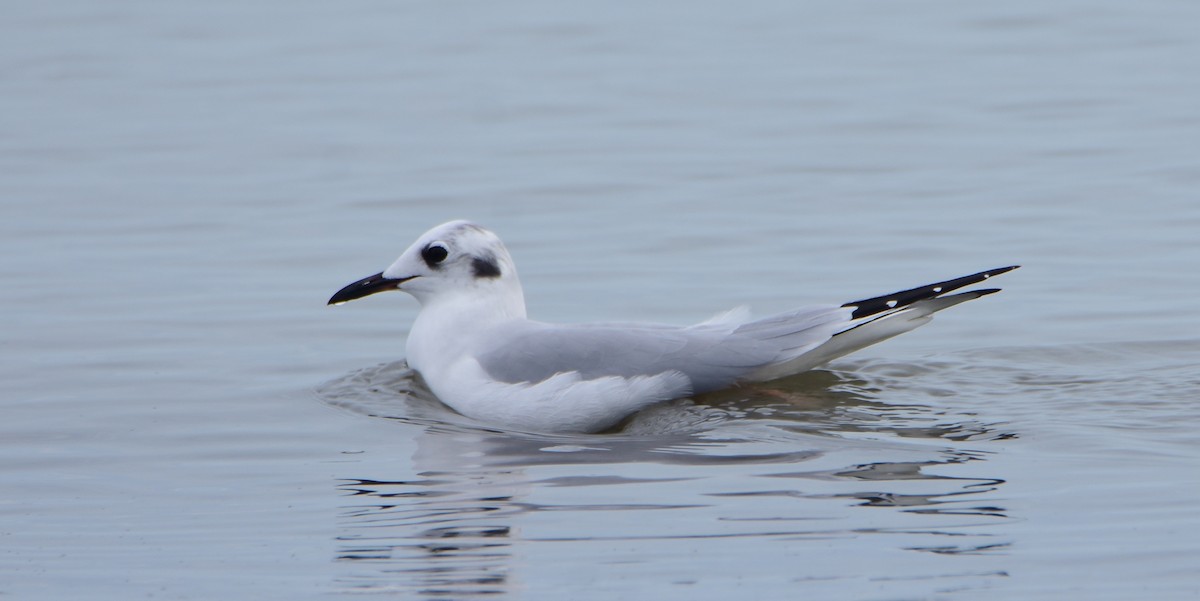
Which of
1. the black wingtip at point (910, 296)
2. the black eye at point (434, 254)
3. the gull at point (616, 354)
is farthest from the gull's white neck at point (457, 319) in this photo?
the black wingtip at point (910, 296)

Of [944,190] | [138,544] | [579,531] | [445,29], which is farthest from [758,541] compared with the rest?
[445,29]

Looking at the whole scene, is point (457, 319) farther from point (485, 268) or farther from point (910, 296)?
point (910, 296)

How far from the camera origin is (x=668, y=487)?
6.61 meters

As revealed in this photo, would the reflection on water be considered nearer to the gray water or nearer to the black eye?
the gray water

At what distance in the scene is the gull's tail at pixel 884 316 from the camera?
786 cm

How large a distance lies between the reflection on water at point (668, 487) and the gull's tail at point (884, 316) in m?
0.21

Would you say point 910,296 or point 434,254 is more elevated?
point 434,254

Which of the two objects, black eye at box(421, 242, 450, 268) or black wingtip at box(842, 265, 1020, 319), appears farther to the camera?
black eye at box(421, 242, 450, 268)

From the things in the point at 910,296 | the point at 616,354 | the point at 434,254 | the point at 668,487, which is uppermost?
the point at 434,254

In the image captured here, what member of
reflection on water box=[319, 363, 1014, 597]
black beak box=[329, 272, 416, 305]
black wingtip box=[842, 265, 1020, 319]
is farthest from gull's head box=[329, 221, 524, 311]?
black wingtip box=[842, 265, 1020, 319]

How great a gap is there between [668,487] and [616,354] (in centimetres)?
132

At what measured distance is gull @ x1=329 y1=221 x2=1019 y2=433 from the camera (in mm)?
7746

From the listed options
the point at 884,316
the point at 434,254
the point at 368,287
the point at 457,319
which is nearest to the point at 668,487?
the point at 884,316

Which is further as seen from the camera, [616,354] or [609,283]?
[609,283]
